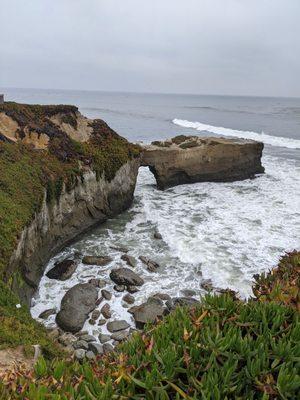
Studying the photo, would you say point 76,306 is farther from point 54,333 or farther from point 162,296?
point 162,296

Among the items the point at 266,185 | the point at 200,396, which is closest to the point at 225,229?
the point at 266,185

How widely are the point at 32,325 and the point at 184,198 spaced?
52.6 ft

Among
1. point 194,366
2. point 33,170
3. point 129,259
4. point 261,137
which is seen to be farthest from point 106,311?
point 261,137

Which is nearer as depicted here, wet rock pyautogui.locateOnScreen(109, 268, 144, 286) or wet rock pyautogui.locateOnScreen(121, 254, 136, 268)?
wet rock pyautogui.locateOnScreen(109, 268, 144, 286)

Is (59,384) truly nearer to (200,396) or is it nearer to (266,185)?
(200,396)

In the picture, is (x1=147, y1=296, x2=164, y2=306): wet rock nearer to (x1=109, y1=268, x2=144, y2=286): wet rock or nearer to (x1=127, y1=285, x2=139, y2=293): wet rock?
(x1=127, y1=285, x2=139, y2=293): wet rock

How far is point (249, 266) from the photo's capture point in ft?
46.1

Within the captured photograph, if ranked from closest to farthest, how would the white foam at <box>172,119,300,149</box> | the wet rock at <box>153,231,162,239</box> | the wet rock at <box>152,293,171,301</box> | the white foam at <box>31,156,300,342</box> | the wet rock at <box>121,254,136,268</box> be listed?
the wet rock at <box>152,293,171,301</box>
the white foam at <box>31,156,300,342</box>
the wet rock at <box>121,254,136,268</box>
the wet rock at <box>153,231,162,239</box>
the white foam at <box>172,119,300,149</box>

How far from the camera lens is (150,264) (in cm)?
1412

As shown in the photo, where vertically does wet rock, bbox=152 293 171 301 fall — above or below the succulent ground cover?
below

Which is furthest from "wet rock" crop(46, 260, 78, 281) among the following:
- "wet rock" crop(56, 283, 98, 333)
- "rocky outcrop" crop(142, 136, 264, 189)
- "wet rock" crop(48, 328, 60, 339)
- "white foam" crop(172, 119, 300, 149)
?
"white foam" crop(172, 119, 300, 149)

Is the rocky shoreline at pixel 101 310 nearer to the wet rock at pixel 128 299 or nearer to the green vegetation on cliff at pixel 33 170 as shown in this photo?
the wet rock at pixel 128 299

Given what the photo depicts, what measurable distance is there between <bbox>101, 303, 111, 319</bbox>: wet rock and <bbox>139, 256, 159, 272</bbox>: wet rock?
8.29 feet

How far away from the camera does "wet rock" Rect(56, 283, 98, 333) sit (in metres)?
10.9
